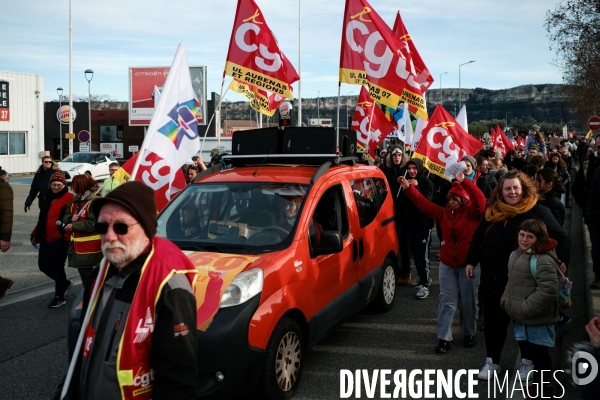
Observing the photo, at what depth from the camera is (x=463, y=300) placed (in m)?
6.18

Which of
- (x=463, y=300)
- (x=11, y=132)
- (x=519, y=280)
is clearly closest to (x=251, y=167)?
(x=463, y=300)

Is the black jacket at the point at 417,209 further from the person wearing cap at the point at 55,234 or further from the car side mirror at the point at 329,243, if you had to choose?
the person wearing cap at the point at 55,234

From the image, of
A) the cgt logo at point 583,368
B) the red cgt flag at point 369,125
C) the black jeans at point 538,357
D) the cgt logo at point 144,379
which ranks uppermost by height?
the red cgt flag at point 369,125

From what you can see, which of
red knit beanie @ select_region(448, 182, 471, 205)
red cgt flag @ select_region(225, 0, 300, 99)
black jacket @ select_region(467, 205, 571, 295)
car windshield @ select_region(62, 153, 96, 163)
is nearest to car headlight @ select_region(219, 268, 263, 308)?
black jacket @ select_region(467, 205, 571, 295)

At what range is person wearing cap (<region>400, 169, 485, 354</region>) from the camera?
6.14 meters

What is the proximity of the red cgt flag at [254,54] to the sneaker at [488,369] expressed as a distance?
5383 mm

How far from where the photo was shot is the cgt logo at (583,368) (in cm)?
283

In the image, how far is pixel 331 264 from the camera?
5.66 meters

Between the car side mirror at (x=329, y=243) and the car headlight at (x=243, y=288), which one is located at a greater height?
the car side mirror at (x=329, y=243)

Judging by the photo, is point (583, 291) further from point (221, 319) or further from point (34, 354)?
point (34, 354)

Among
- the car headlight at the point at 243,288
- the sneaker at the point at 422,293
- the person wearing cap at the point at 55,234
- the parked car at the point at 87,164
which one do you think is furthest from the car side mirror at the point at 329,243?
the parked car at the point at 87,164

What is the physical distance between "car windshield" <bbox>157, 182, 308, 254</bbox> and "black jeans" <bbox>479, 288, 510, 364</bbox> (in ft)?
5.84

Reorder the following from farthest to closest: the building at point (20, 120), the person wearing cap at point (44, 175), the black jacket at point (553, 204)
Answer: the building at point (20, 120) < the person wearing cap at point (44, 175) < the black jacket at point (553, 204)

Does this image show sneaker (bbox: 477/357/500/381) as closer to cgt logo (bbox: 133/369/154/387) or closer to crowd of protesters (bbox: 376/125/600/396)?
crowd of protesters (bbox: 376/125/600/396)
